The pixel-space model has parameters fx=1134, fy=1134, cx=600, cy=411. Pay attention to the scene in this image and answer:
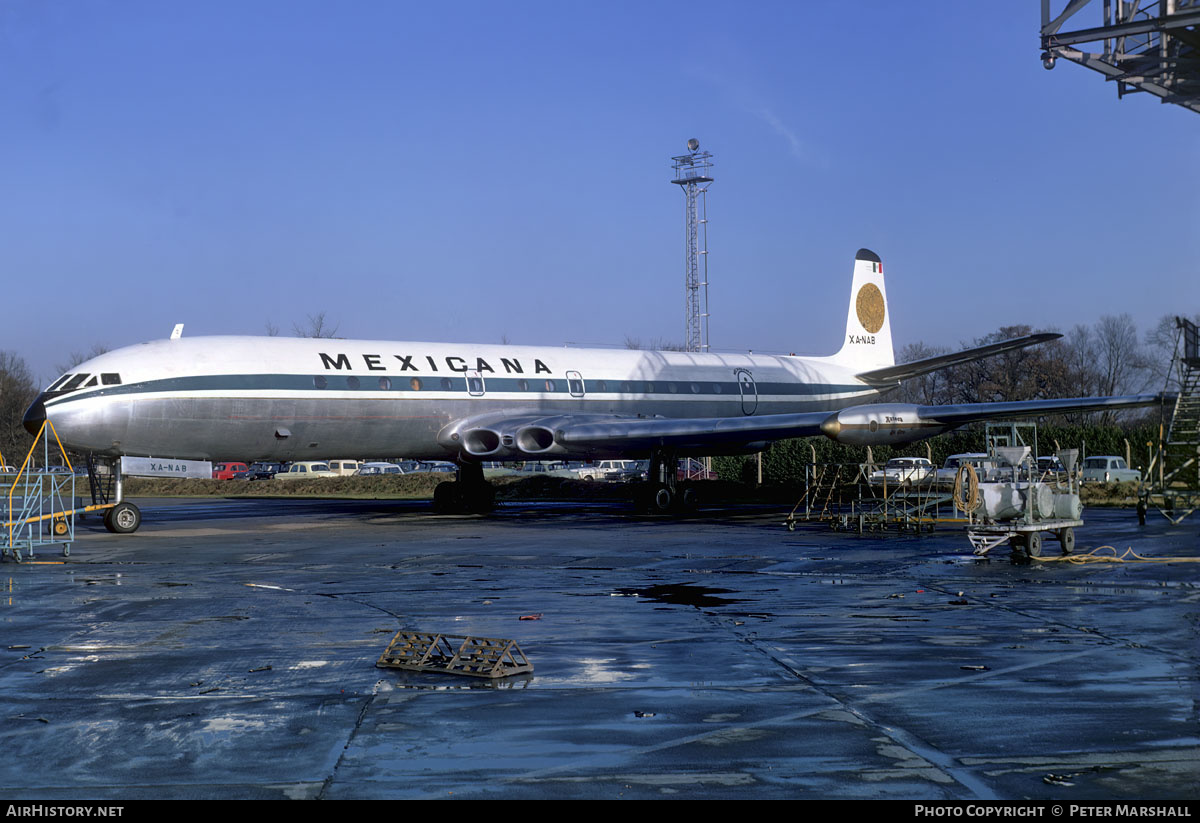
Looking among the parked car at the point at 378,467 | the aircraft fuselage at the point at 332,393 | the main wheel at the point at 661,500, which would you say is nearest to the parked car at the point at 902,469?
the aircraft fuselage at the point at 332,393

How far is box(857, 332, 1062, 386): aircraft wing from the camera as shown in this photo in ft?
83.9

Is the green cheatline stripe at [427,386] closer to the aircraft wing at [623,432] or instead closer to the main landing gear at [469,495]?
the aircraft wing at [623,432]

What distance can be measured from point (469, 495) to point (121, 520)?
924 cm

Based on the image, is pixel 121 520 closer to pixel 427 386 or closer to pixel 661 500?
pixel 427 386

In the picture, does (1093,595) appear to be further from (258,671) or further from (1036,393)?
(1036,393)

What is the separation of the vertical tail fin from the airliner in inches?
162

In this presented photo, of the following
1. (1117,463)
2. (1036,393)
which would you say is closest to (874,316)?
(1117,463)

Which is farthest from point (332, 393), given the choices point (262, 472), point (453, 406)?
point (262, 472)

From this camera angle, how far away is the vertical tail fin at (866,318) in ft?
123

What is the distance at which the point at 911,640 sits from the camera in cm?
924

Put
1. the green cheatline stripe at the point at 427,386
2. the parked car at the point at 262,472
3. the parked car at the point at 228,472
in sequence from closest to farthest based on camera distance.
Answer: the green cheatline stripe at the point at 427,386, the parked car at the point at 262,472, the parked car at the point at 228,472

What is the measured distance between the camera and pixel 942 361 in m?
30.2

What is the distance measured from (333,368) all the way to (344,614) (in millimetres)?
14270

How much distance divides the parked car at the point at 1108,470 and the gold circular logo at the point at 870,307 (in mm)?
8368
